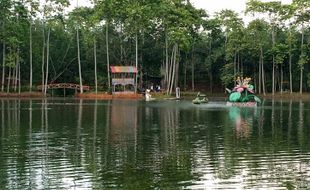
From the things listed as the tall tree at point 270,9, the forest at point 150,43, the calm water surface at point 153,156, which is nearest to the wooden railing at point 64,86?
the forest at point 150,43

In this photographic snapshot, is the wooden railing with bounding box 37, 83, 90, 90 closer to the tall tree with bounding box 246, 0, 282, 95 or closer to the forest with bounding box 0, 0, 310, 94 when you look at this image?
the forest with bounding box 0, 0, 310, 94

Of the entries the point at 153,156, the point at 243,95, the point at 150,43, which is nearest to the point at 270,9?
the point at 150,43

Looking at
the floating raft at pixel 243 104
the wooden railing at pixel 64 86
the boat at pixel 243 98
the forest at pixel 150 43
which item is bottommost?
the floating raft at pixel 243 104

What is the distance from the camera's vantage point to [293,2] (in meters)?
74.4

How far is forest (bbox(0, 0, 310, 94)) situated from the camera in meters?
70.0

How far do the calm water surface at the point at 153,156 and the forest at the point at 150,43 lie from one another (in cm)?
4399

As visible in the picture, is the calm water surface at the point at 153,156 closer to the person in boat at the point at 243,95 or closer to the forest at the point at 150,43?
the person in boat at the point at 243,95

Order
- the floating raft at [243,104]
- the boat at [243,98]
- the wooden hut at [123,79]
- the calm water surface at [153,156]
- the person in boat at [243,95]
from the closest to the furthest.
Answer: the calm water surface at [153,156] → the floating raft at [243,104] → the boat at [243,98] → the person in boat at [243,95] → the wooden hut at [123,79]

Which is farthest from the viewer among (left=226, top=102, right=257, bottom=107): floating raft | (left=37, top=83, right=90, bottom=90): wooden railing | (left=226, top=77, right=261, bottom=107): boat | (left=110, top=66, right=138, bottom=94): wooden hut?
(left=37, top=83, right=90, bottom=90): wooden railing

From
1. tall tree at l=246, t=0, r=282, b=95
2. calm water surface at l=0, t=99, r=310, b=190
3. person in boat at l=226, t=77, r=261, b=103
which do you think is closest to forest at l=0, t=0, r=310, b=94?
tall tree at l=246, t=0, r=282, b=95

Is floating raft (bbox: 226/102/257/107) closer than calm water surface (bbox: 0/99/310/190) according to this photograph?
No

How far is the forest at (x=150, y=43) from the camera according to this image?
230 ft

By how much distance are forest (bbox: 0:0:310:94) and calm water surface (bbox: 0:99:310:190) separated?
44.0 metres

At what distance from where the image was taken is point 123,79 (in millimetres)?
69938
